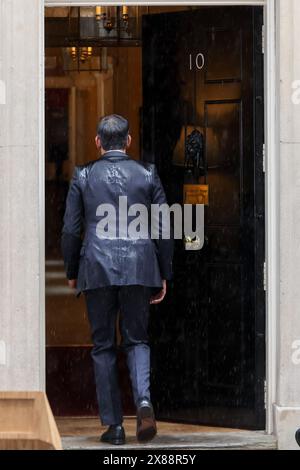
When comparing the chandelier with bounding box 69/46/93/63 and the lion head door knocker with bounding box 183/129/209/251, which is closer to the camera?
the lion head door knocker with bounding box 183/129/209/251

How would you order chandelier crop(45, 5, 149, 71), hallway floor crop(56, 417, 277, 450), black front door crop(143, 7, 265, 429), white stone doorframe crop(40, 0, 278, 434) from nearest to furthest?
1. hallway floor crop(56, 417, 277, 450)
2. white stone doorframe crop(40, 0, 278, 434)
3. black front door crop(143, 7, 265, 429)
4. chandelier crop(45, 5, 149, 71)

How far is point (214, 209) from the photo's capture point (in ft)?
25.5

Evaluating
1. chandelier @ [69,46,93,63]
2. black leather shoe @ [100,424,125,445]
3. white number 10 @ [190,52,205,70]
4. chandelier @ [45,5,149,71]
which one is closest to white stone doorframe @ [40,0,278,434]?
white number 10 @ [190,52,205,70]

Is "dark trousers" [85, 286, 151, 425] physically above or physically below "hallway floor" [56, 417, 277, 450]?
above

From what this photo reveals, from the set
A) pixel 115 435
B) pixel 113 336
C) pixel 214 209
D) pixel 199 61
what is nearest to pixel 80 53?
pixel 199 61

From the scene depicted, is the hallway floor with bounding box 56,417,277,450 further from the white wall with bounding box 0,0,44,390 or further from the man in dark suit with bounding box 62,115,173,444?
the white wall with bounding box 0,0,44,390

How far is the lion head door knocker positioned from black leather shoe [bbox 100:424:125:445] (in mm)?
1418

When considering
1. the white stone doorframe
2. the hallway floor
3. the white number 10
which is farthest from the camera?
the white number 10

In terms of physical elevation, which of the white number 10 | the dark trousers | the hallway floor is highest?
the white number 10

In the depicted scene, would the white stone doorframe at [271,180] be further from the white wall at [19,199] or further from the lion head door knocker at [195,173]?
the lion head door knocker at [195,173]

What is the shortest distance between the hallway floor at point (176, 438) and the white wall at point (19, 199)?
1.71 feet

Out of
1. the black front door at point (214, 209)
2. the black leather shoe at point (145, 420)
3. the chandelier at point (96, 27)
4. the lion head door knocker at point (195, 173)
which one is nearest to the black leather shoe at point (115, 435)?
the black leather shoe at point (145, 420)

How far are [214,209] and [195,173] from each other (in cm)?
29

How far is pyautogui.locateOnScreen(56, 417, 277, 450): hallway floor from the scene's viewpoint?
23.0 feet
